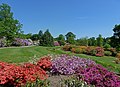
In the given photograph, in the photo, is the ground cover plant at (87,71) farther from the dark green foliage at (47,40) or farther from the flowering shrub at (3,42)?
the dark green foliage at (47,40)

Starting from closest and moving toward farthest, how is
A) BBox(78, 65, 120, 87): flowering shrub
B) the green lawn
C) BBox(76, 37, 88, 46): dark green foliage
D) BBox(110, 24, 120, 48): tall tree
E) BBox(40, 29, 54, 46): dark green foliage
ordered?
BBox(78, 65, 120, 87): flowering shrub < the green lawn < BBox(110, 24, 120, 48): tall tree < BBox(40, 29, 54, 46): dark green foliage < BBox(76, 37, 88, 46): dark green foliage

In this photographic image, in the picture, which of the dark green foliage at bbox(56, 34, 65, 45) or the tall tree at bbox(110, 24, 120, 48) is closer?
the tall tree at bbox(110, 24, 120, 48)

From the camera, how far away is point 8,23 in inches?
1423

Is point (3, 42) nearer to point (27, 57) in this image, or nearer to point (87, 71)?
point (27, 57)

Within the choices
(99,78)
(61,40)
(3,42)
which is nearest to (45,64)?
(99,78)

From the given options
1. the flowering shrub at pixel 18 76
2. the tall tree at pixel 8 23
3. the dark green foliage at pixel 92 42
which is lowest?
the flowering shrub at pixel 18 76

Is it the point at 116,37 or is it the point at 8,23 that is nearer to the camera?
the point at 8,23

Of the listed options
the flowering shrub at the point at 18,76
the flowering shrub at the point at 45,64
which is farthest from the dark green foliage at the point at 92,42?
the flowering shrub at the point at 18,76

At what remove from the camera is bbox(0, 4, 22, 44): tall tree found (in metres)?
36.0

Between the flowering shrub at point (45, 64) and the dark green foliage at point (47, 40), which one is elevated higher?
the dark green foliage at point (47, 40)

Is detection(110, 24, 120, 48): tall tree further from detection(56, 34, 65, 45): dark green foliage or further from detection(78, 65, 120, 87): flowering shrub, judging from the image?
detection(78, 65, 120, 87): flowering shrub

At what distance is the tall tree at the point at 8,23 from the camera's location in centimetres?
3603

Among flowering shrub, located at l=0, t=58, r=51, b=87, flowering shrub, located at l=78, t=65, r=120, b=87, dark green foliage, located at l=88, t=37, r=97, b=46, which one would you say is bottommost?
flowering shrub, located at l=78, t=65, r=120, b=87

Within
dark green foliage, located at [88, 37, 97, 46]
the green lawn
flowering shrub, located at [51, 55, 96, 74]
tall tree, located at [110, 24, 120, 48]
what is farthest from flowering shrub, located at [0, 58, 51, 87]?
dark green foliage, located at [88, 37, 97, 46]
